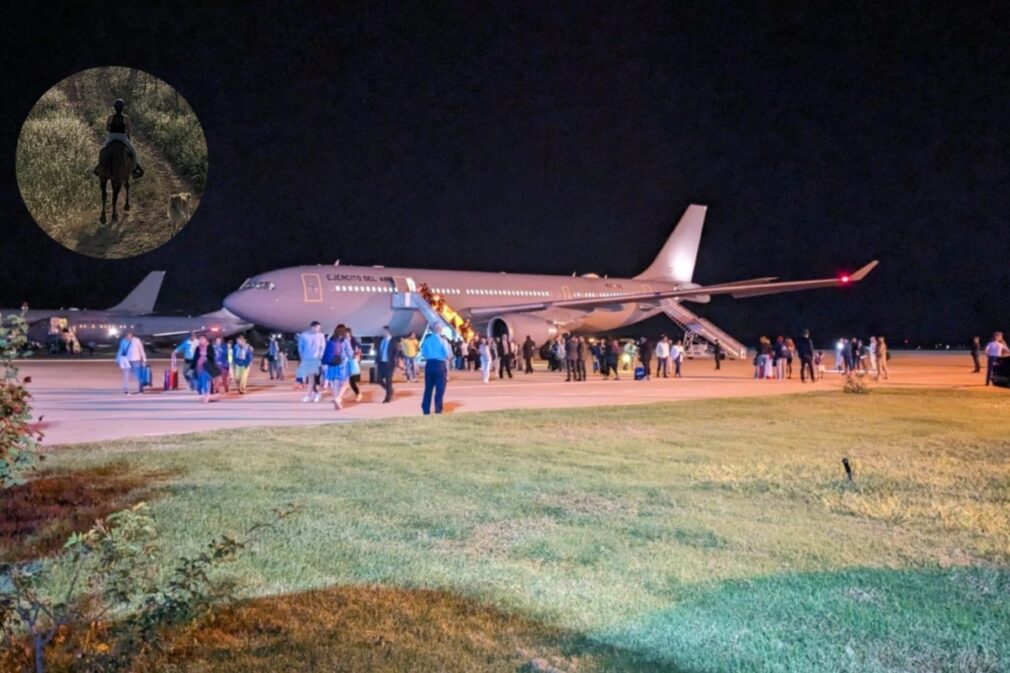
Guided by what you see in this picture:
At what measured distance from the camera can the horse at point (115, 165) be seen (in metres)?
11.9

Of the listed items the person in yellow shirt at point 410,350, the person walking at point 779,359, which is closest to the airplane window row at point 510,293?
the person in yellow shirt at point 410,350

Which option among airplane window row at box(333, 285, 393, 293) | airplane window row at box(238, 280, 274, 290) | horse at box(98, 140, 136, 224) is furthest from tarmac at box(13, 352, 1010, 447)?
airplane window row at box(333, 285, 393, 293)

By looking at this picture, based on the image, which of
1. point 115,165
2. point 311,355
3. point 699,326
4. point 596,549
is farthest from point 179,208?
point 699,326

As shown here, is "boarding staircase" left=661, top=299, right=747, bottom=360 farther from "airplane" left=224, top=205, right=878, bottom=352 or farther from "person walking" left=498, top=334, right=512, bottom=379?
"person walking" left=498, top=334, right=512, bottom=379

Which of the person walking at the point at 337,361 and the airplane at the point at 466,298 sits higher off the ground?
the airplane at the point at 466,298

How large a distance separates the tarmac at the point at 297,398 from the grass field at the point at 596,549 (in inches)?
105

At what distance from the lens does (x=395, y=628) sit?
15.0 ft

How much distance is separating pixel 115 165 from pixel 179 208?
5.04 ft

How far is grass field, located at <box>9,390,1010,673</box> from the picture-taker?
14.1ft

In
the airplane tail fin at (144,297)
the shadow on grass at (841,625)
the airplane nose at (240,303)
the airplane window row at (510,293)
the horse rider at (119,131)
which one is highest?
the airplane tail fin at (144,297)

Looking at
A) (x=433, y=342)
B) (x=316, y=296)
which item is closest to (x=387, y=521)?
(x=433, y=342)

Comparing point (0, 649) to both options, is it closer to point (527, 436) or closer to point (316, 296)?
point (527, 436)

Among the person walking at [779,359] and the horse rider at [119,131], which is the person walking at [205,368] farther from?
the person walking at [779,359]

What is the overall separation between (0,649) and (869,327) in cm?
9194
